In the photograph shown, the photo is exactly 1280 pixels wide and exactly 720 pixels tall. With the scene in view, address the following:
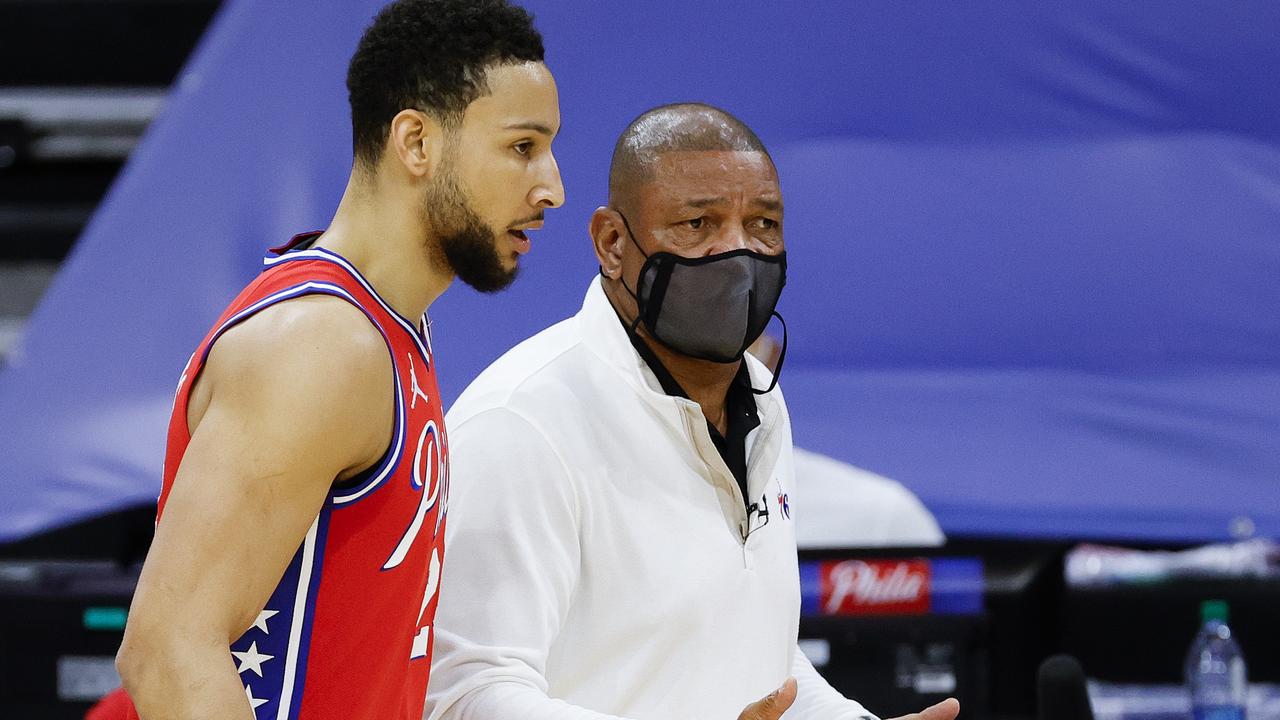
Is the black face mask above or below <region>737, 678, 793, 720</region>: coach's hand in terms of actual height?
above

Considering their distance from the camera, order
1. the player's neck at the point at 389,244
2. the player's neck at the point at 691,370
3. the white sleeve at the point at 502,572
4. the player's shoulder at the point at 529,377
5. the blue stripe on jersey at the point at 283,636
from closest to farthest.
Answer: the blue stripe on jersey at the point at 283,636, the player's neck at the point at 389,244, the white sleeve at the point at 502,572, the player's shoulder at the point at 529,377, the player's neck at the point at 691,370

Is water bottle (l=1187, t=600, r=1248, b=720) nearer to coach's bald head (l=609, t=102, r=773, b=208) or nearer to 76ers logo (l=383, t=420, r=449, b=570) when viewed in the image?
coach's bald head (l=609, t=102, r=773, b=208)

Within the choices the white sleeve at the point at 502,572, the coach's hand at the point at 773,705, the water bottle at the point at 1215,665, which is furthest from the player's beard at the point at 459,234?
the water bottle at the point at 1215,665

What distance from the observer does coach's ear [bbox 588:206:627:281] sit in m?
1.94

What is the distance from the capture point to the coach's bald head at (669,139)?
74.6 inches

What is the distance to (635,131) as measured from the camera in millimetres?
1945

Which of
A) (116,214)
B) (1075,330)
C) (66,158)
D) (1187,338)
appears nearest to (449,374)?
(116,214)

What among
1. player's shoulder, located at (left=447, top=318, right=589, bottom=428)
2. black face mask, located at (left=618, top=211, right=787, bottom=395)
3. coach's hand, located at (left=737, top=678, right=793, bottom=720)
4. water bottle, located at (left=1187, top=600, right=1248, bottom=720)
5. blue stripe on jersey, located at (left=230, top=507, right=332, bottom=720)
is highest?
black face mask, located at (left=618, top=211, right=787, bottom=395)

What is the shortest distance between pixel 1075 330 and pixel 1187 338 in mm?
262

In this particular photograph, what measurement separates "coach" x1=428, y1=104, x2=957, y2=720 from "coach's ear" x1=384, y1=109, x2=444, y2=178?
0.36 m

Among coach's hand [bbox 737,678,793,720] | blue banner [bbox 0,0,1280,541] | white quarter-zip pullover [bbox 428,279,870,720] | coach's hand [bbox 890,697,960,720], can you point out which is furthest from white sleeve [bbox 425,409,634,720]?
blue banner [bbox 0,0,1280,541]

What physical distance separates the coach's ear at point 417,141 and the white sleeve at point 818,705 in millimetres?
794

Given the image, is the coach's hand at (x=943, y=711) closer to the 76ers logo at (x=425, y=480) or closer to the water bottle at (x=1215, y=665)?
the 76ers logo at (x=425, y=480)

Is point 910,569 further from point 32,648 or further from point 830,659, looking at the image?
point 32,648
